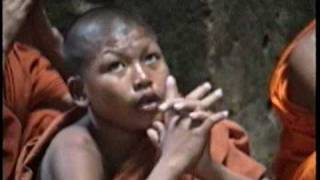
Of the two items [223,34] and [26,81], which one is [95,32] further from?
[223,34]

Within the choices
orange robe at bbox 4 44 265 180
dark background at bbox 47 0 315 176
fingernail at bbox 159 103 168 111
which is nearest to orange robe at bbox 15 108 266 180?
orange robe at bbox 4 44 265 180

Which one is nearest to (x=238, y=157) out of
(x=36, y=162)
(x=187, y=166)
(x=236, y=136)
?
(x=236, y=136)

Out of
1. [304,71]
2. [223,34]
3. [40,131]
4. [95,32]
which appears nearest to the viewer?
[304,71]

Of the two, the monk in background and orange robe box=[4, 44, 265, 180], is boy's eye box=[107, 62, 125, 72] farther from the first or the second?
the monk in background

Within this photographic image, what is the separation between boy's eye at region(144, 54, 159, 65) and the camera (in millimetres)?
1297

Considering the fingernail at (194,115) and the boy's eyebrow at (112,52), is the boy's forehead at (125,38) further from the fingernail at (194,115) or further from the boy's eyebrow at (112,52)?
the fingernail at (194,115)

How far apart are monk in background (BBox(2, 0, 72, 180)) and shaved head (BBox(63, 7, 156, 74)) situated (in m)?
0.17

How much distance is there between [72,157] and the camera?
1282 mm

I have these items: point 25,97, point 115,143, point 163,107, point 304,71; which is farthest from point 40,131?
point 304,71

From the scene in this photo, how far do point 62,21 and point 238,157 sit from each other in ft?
2.16

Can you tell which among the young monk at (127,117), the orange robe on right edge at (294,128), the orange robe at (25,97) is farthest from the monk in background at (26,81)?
the orange robe on right edge at (294,128)

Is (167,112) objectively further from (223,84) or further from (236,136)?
(223,84)

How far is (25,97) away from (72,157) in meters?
0.29

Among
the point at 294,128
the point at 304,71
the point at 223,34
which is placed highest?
the point at 304,71
